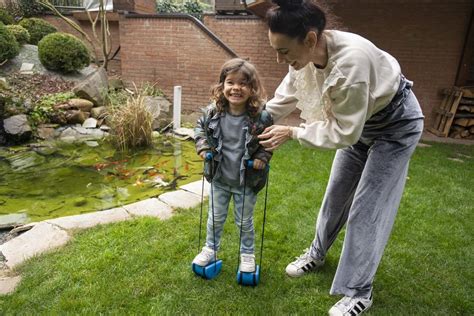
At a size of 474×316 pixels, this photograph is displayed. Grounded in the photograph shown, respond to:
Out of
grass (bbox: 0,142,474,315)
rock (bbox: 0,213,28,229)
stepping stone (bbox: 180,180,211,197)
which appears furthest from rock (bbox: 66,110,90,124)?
grass (bbox: 0,142,474,315)

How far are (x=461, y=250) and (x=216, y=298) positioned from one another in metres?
1.96

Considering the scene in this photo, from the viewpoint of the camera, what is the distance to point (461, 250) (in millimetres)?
2576

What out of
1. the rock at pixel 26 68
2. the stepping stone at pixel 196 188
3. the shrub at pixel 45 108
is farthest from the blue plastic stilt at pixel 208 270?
the rock at pixel 26 68

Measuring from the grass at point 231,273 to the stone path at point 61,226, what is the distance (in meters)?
0.09

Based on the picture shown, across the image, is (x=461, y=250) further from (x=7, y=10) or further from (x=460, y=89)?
(x=7, y=10)

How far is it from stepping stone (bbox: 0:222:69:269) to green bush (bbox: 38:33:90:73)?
5083 millimetres

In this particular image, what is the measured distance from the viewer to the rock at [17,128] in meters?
4.78

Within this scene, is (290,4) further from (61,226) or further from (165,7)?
(165,7)

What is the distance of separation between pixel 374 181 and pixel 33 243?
2270 millimetres

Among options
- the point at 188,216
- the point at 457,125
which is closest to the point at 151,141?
the point at 188,216

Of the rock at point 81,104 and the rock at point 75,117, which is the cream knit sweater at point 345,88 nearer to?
the rock at point 75,117

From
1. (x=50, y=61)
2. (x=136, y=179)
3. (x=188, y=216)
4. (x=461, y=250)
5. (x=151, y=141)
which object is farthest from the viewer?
(x=50, y=61)

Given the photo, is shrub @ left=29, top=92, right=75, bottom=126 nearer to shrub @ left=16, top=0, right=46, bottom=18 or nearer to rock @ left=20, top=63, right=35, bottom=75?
rock @ left=20, top=63, right=35, bottom=75

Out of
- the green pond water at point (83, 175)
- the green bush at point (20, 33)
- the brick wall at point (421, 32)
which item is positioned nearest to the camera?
the green pond water at point (83, 175)
